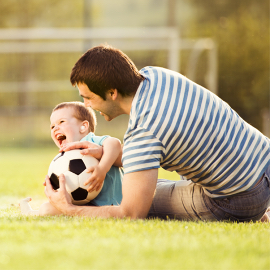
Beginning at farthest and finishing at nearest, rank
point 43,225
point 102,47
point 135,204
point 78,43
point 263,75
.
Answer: point 263,75
point 78,43
point 102,47
point 135,204
point 43,225

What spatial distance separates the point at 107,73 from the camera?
316 cm

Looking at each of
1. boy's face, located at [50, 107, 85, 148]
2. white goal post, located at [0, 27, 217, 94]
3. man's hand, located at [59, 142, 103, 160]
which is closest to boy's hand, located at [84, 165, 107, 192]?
A: man's hand, located at [59, 142, 103, 160]

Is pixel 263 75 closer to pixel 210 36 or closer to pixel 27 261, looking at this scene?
pixel 210 36

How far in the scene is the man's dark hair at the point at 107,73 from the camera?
124 inches

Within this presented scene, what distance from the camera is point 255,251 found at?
2.26m

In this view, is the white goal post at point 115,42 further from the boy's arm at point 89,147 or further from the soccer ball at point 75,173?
the soccer ball at point 75,173

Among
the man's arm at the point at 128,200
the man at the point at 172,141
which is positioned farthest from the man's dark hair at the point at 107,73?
the man's arm at the point at 128,200

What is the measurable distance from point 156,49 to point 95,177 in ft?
62.0

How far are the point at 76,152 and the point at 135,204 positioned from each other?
2.68 feet

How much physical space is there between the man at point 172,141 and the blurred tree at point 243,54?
1887 cm

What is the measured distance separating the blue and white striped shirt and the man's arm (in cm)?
7

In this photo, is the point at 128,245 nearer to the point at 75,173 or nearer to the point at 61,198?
the point at 61,198

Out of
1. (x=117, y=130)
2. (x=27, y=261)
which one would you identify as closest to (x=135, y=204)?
(x=27, y=261)

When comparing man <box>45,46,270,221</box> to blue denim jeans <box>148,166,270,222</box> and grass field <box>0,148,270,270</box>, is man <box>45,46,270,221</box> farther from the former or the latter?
grass field <box>0,148,270,270</box>
